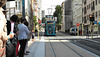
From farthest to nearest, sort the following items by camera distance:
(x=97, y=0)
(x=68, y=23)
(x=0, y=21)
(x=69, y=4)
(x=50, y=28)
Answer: (x=69, y=4) → (x=68, y=23) → (x=97, y=0) → (x=50, y=28) → (x=0, y=21)

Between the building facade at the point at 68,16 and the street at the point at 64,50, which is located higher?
the building facade at the point at 68,16

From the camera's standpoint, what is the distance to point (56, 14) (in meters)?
124

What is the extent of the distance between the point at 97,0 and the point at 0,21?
157ft

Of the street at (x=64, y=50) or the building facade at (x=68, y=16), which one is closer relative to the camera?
the street at (x=64, y=50)

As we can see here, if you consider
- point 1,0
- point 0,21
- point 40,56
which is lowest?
point 40,56

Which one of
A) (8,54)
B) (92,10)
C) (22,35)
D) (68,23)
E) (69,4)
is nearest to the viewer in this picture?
(8,54)

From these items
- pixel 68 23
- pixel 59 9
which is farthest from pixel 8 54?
pixel 59 9

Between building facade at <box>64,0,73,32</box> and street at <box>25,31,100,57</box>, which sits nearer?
street at <box>25,31,100,57</box>

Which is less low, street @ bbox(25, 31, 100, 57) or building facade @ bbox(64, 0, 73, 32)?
building facade @ bbox(64, 0, 73, 32)

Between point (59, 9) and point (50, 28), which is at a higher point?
point (59, 9)

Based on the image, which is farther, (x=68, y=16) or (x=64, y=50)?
(x=68, y=16)

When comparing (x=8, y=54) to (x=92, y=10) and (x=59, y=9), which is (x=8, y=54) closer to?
(x=92, y=10)

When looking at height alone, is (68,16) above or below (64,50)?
above

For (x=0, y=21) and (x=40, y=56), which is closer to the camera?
(x=0, y=21)
